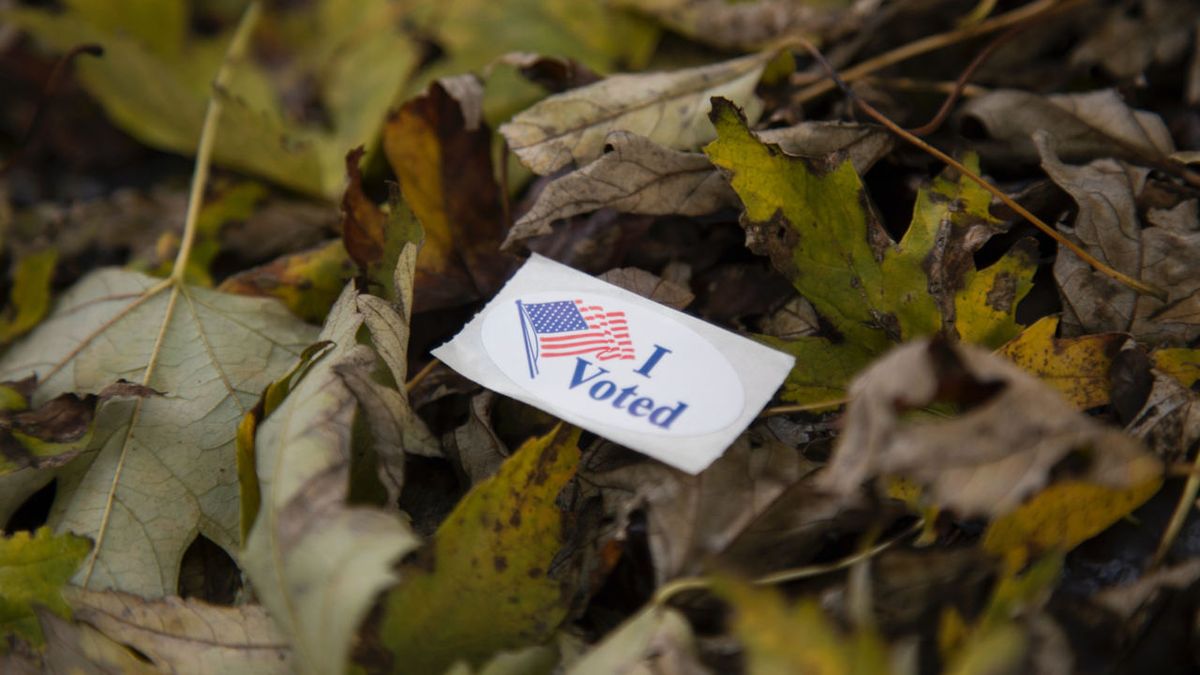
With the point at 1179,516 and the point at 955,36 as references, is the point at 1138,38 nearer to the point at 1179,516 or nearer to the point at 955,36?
the point at 955,36

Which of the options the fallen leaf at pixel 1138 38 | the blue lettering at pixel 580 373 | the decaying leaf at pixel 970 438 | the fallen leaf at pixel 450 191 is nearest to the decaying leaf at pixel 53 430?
the fallen leaf at pixel 450 191

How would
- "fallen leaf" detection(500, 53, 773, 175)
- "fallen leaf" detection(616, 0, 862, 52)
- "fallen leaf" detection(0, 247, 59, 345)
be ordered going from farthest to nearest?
"fallen leaf" detection(616, 0, 862, 52), "fallen leaf" detection(0, 247, 59, 345), "fallen leaf" detection(500, 53, 773, 175)

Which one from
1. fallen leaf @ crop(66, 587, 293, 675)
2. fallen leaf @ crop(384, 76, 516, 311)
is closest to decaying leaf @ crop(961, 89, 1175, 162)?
fallen leaf @ crop(384, 76, 516, 311)

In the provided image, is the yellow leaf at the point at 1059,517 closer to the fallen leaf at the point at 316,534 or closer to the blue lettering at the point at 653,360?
the blue lettering at the point at 653,360

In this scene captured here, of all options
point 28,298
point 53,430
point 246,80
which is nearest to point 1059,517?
point 53,430

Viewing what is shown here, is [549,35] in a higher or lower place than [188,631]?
higher

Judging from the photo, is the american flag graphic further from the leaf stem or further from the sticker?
the leaf stem

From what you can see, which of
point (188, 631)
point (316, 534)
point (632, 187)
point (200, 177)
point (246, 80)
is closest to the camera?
point (316, 534)

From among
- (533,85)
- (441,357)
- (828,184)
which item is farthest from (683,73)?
(441,357)
